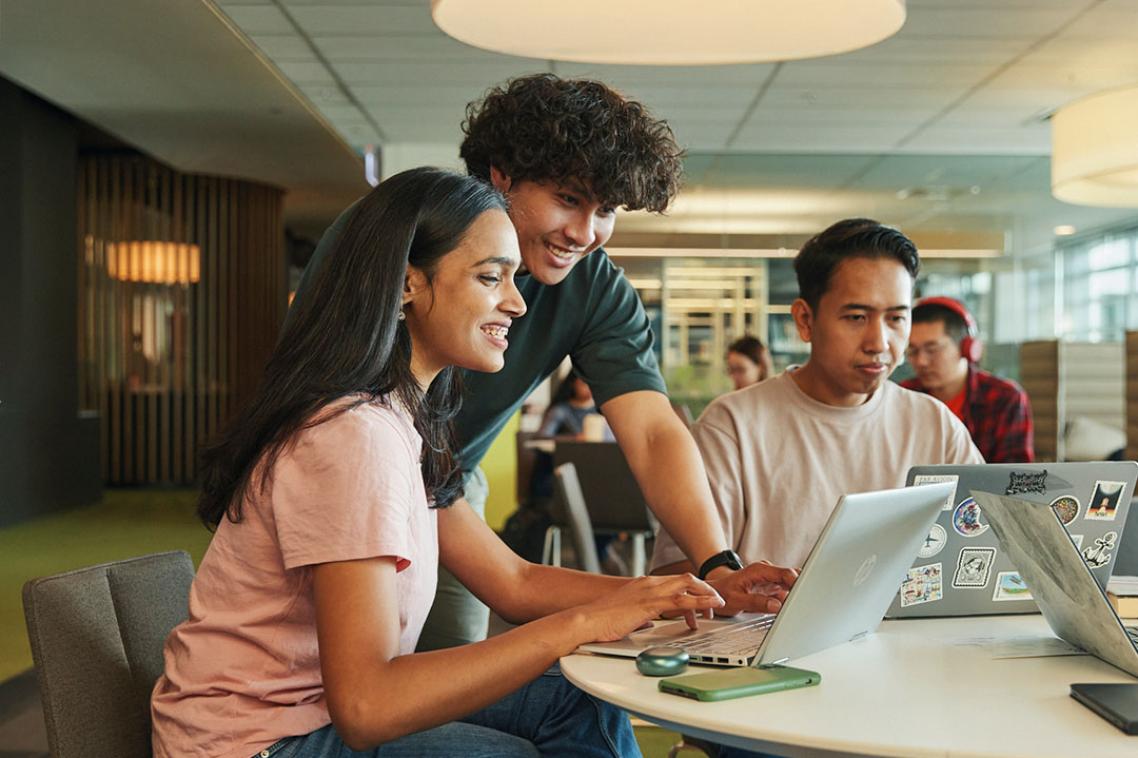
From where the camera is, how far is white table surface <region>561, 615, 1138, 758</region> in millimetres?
1113

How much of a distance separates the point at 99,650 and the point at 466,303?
0.65 m

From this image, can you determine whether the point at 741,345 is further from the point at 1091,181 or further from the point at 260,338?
the point at 260,338

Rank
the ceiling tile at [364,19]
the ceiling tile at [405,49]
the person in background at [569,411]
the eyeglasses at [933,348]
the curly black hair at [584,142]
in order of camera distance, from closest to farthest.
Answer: the curly black hair at [584,142]
the eyeglasses at [933,348]
the ceiling tile at [364,19]
the ceiling tile at [405,49]
the person in background at [569,411]

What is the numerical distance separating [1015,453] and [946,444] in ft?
5.41

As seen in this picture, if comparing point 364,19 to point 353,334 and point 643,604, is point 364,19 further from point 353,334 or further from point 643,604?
point 643,604

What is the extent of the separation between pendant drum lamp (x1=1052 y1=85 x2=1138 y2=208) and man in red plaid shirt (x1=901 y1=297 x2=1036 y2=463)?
1532 millimetres

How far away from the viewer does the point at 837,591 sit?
140cm

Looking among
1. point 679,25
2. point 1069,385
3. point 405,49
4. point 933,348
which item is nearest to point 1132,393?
point 933,348

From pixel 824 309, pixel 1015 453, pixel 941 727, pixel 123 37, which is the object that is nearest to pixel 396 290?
pixel 941 727

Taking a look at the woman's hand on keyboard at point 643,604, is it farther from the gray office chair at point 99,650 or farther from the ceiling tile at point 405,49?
the ceiling tile at point 405,49

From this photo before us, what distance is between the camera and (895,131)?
860 cm

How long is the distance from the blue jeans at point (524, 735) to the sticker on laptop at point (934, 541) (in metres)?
0.48

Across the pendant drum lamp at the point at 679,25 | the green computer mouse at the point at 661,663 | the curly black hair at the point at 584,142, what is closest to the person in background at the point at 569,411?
the pendant drum lamp at the point at 679,25

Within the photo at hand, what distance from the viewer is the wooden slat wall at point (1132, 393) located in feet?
18.3
